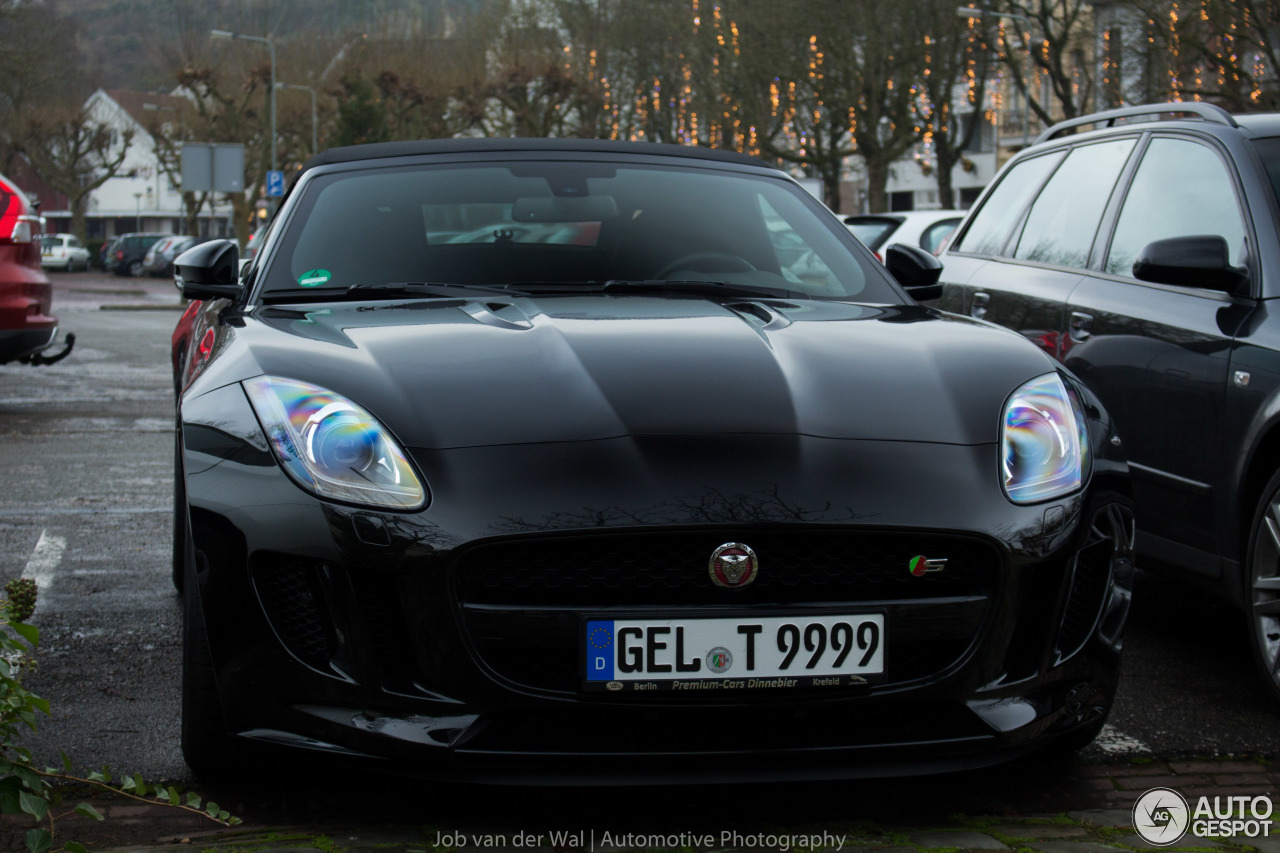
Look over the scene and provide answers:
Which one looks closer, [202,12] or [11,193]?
[11,193]

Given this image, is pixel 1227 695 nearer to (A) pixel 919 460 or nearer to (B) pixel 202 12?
(A) pixel 919 460

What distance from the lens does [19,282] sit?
9695mm

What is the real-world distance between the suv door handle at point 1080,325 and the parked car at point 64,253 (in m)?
Answer: 63.6

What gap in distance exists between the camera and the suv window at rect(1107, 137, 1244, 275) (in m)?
4.51

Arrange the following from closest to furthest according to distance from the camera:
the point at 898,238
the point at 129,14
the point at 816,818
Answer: the point at 816,818 < the point at 898,238 < the point at 129,14

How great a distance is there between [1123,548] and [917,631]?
0.58 meters

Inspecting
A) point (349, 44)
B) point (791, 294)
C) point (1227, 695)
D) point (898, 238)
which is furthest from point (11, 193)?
point (349, 44)

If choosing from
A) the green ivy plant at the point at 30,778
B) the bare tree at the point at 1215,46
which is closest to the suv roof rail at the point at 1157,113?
the green ivy plant at the point at 30,778

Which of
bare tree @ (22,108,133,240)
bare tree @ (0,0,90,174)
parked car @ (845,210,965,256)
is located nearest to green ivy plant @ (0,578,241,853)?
parked car @ (845,210,965,256)

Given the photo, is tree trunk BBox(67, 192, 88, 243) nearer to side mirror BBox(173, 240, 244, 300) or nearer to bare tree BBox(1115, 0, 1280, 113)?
bare tree BBox(1115, 0, 1280, 113)

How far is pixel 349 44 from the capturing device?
64.2 m

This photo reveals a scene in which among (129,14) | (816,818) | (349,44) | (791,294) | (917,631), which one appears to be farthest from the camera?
(129,14)

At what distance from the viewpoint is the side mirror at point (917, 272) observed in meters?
4.29

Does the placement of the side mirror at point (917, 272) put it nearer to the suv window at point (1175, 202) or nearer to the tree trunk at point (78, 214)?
the suv window at point (1175, 202)
